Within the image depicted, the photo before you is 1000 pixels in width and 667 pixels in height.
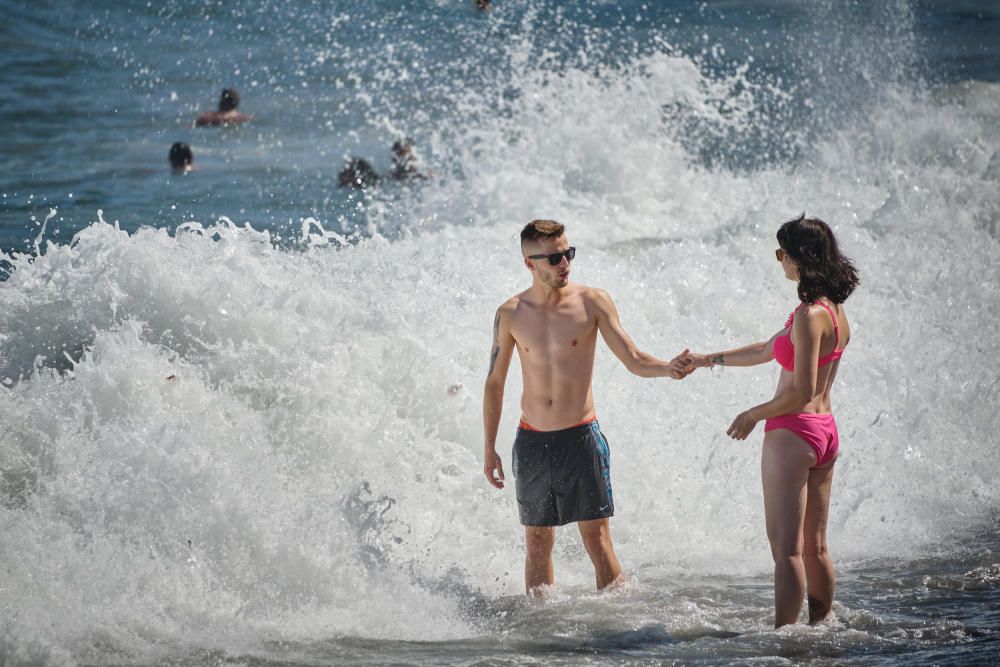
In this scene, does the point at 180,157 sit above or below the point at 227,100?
below

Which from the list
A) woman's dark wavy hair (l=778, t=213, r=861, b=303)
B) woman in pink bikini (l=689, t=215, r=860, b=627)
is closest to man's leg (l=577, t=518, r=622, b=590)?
woman in pink bikini (l=689, t=215, r=860, b=627)

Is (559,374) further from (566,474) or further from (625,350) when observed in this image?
(566,474)

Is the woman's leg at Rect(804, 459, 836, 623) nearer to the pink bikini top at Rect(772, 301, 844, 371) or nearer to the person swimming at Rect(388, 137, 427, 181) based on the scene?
the pink bikini top at Rect(772, 301, 844, 371)

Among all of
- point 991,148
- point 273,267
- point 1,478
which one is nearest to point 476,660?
point 1,478

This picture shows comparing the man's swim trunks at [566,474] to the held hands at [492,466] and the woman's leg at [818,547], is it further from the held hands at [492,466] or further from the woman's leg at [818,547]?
the woman's leg at [818,547]

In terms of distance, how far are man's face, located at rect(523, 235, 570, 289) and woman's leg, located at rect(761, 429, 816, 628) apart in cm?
120

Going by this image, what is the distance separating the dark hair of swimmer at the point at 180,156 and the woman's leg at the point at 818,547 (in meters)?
11.0

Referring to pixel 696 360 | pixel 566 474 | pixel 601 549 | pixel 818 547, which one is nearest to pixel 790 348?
pixel 696 360

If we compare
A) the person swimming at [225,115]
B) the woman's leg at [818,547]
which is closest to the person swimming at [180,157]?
the person swimming at [225,115]

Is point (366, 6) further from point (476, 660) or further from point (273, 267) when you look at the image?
point (476, 660)

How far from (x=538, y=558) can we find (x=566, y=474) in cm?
54

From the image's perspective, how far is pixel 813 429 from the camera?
4.73m

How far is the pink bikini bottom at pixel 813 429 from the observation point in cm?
473

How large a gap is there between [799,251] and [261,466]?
3.08 m
